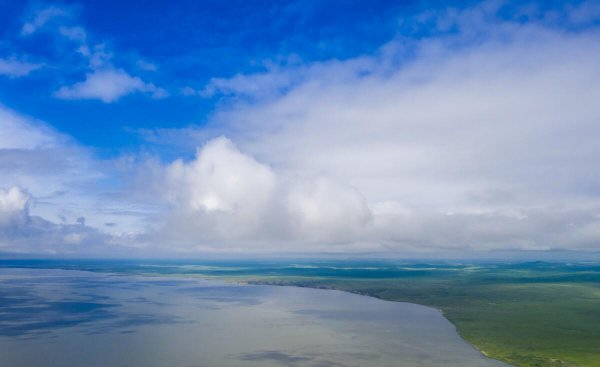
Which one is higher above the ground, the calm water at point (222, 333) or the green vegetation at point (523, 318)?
the green vegetation at point (523, 318)

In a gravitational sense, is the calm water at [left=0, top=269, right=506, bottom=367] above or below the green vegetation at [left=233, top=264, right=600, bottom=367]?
below

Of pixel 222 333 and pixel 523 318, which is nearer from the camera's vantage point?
pixel 222 333

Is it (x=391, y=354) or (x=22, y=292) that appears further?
(x=22, y=292)

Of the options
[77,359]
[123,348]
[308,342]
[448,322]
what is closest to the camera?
[77,359]

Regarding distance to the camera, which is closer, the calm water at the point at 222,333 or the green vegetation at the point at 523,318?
the calm water at the point at 222,333

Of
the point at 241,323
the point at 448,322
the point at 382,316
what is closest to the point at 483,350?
the point at 448,322

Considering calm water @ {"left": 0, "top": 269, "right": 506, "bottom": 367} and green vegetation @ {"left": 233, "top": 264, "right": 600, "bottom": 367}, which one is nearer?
calm water @ {"left": 0, "top": 269, "right": 506, "bottom": 367}

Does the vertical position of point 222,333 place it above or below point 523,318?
below

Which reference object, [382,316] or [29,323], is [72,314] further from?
[382,316]
